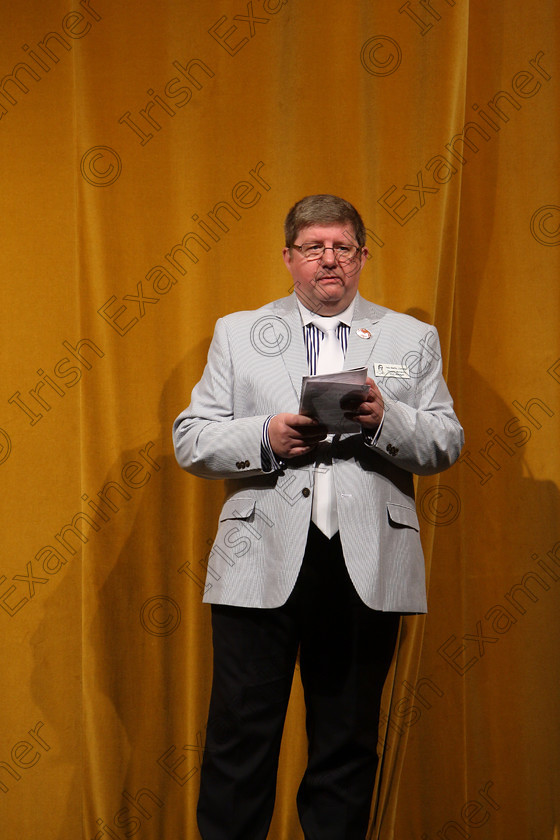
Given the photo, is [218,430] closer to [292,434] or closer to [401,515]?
[292,434]

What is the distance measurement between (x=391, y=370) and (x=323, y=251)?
314mm

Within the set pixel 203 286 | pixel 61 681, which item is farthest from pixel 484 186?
pixel 61 681

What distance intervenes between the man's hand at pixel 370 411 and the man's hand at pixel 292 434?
0.24 feet

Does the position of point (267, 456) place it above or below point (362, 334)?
below

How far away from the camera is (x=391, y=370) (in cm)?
190

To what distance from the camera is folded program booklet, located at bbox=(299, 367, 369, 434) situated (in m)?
1.60

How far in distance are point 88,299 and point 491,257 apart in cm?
122

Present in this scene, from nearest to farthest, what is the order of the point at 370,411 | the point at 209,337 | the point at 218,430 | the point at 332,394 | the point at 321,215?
1. the point at 332,394
2. the point at 370,411
3. the point at 218,430
4. the point at 321,215
5. the point at 209,337

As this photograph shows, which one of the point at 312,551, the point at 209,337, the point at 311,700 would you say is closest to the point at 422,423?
the point at 312,551

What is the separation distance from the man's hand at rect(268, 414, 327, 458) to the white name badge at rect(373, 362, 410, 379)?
8.7 inches

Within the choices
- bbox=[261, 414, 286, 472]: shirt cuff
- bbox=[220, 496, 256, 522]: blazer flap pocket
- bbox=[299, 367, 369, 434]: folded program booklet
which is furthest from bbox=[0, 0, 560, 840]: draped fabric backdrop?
bbox=[299, 367, 369, 434]: folded program booklet

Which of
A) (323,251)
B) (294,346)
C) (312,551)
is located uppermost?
(323,251)

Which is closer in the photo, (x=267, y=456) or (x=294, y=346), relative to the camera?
(x=267, y=456)

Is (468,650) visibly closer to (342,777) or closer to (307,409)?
(342,777)
